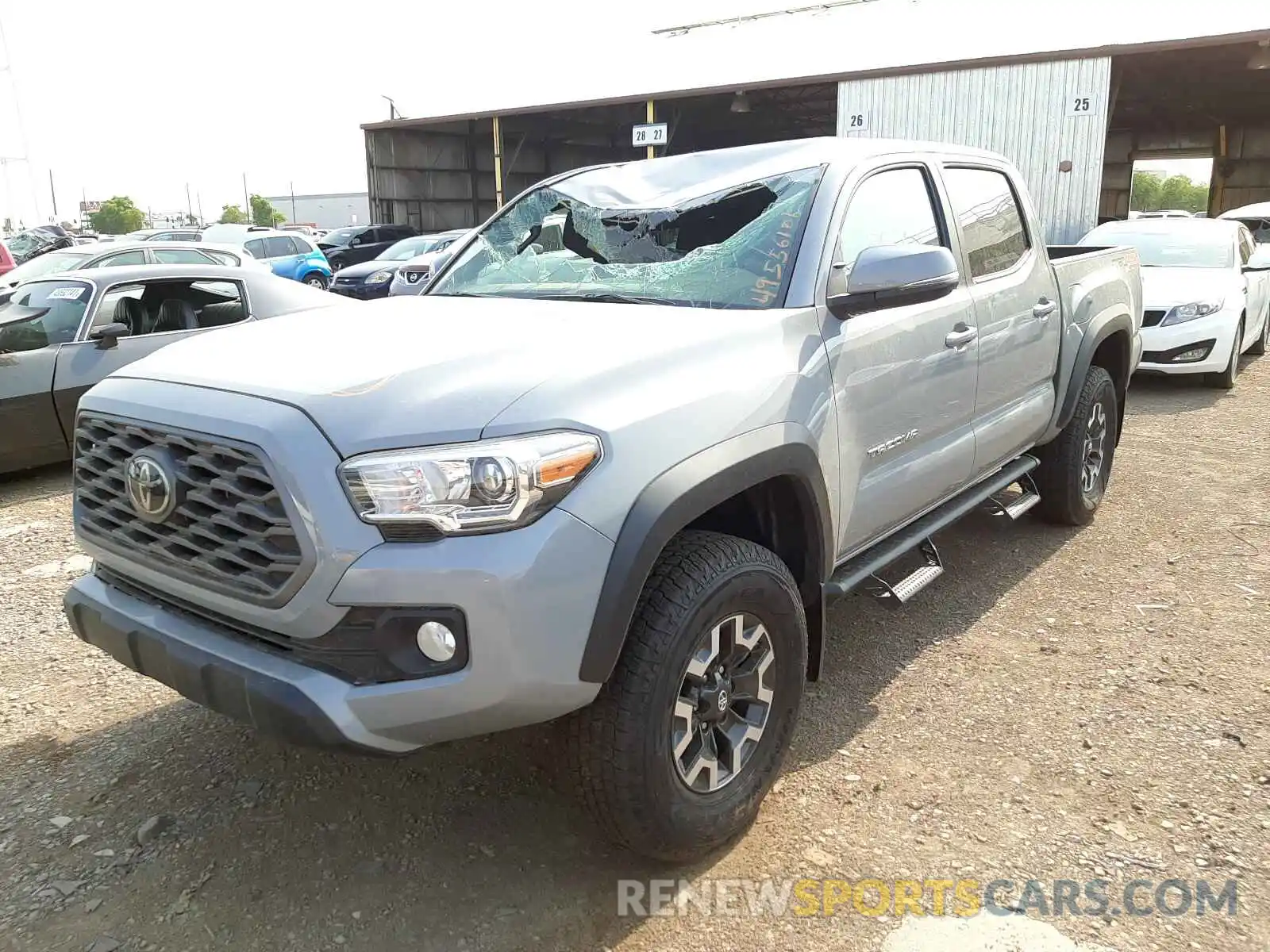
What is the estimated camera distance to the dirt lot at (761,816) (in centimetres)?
243

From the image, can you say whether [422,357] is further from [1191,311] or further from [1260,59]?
[1260,59]

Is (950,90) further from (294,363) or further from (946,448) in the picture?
(294,363)

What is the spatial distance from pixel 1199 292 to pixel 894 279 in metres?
7.86

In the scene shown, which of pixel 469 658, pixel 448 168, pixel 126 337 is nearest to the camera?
pixel 469 658

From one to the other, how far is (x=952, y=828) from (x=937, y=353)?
161 cm

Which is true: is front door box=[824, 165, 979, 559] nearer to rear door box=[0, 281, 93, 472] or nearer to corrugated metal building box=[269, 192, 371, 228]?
rear door box=[0, 281, 93, 472]

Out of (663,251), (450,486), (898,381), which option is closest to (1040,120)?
(898,381)

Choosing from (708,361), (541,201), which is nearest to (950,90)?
(541,201)

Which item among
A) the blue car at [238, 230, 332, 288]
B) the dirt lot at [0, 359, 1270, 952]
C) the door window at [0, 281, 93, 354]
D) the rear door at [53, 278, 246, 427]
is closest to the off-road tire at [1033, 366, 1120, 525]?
the dirt lot at [0, 359, 1270, 952]

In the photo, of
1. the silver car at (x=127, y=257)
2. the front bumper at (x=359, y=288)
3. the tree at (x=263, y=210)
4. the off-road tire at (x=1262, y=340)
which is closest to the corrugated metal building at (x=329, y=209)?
the tree at (x=263, y=210)

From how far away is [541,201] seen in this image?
384 centimetres

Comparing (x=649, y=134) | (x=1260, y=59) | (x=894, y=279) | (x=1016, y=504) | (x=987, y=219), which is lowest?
(x=1016, y=504)

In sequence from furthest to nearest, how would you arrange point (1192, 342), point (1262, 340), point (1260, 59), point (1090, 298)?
1. point (1260, 59)
2. point (1262, 340)
3. point (1192, 342)
4. point (1090, 298)

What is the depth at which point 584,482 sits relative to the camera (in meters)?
2.19
